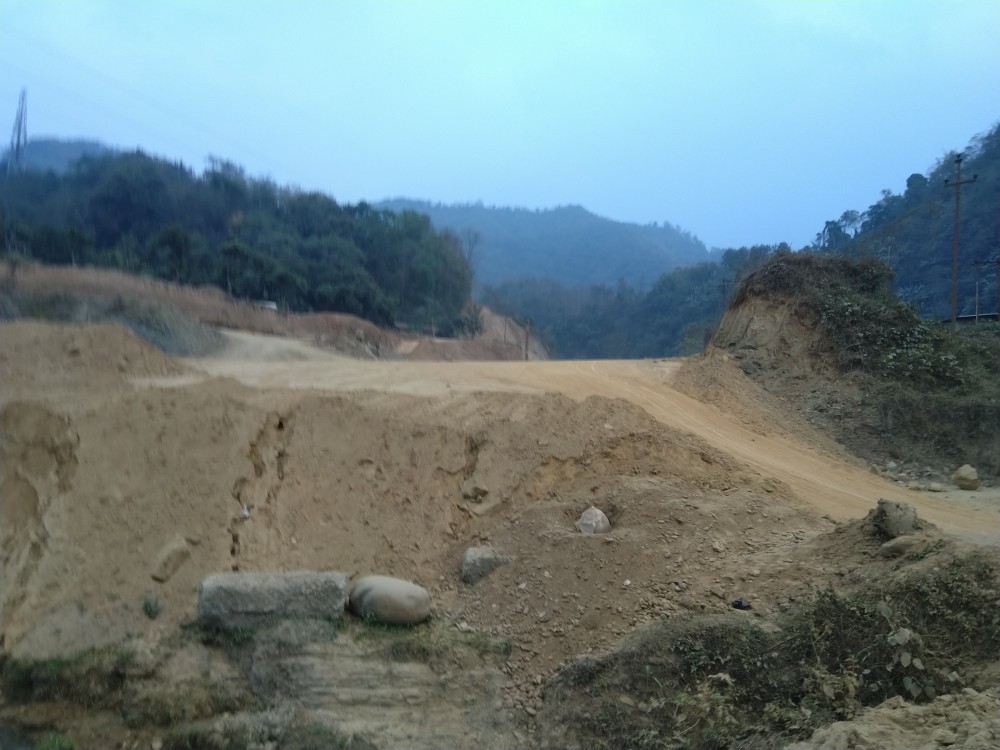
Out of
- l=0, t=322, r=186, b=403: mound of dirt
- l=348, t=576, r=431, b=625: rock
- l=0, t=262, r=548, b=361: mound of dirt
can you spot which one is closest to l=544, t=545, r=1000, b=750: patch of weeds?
l=348, t=576, r=431, b=625: rock

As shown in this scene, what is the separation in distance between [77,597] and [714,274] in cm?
1941

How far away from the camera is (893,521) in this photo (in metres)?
5.04

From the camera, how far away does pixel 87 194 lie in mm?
9305

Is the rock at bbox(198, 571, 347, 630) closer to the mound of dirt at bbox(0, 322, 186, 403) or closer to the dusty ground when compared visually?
the dusty ground

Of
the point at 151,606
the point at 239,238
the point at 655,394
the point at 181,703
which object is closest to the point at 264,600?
the point at 181,703

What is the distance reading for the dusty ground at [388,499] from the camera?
18.6 feet

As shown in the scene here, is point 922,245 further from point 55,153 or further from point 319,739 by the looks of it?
point 55,153

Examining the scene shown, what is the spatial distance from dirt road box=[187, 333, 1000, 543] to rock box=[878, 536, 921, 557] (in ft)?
4.29

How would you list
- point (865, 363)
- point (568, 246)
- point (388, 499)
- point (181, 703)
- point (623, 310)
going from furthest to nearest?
1. point (568, 246)
2. point (623, 310)
3. point (865, 363)
4. point (388, 499)
5. point (181, 703)

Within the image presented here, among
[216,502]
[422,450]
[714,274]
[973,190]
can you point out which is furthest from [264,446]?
[714,274]

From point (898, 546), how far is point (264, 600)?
15.2ft

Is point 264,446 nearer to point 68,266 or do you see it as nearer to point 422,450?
point 422,450

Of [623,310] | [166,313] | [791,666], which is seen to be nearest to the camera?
[791,666]

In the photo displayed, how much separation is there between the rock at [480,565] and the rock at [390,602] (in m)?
0.46
